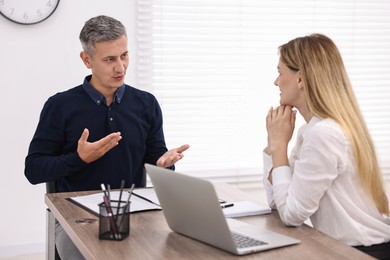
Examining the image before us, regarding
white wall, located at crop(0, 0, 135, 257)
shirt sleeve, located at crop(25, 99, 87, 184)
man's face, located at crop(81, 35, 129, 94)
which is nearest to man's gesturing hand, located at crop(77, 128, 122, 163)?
shirt sleeve, located at crop(25, 99, 87, 184)

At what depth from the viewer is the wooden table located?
1.68 metres

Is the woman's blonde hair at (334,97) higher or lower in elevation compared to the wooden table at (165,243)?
higher

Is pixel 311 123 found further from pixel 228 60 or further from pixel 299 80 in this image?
pixel 228 60

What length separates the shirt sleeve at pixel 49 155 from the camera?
2547 millimetres

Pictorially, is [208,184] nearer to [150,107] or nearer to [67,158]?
[67,158]

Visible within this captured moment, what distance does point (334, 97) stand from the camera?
2049mm

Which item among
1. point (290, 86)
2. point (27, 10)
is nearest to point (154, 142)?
point (290, 86)

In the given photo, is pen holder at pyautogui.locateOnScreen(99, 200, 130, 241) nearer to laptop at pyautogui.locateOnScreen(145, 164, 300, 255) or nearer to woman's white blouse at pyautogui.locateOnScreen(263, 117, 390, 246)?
laptop at pyautogui.locateOnScreen(145, 164, 300, 255)

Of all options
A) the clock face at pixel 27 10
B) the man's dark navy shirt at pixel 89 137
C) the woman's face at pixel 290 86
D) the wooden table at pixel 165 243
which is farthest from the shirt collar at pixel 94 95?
the clock face at pixel 27 10

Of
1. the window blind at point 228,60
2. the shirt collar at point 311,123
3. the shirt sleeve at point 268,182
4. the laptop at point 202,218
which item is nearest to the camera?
the laptop at point 202,218

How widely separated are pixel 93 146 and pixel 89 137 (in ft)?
1.09

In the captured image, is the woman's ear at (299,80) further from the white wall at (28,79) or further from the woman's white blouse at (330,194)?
the white wall at (28,79)

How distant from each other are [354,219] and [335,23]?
2532mm

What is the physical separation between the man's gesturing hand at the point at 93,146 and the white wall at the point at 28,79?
142cm
